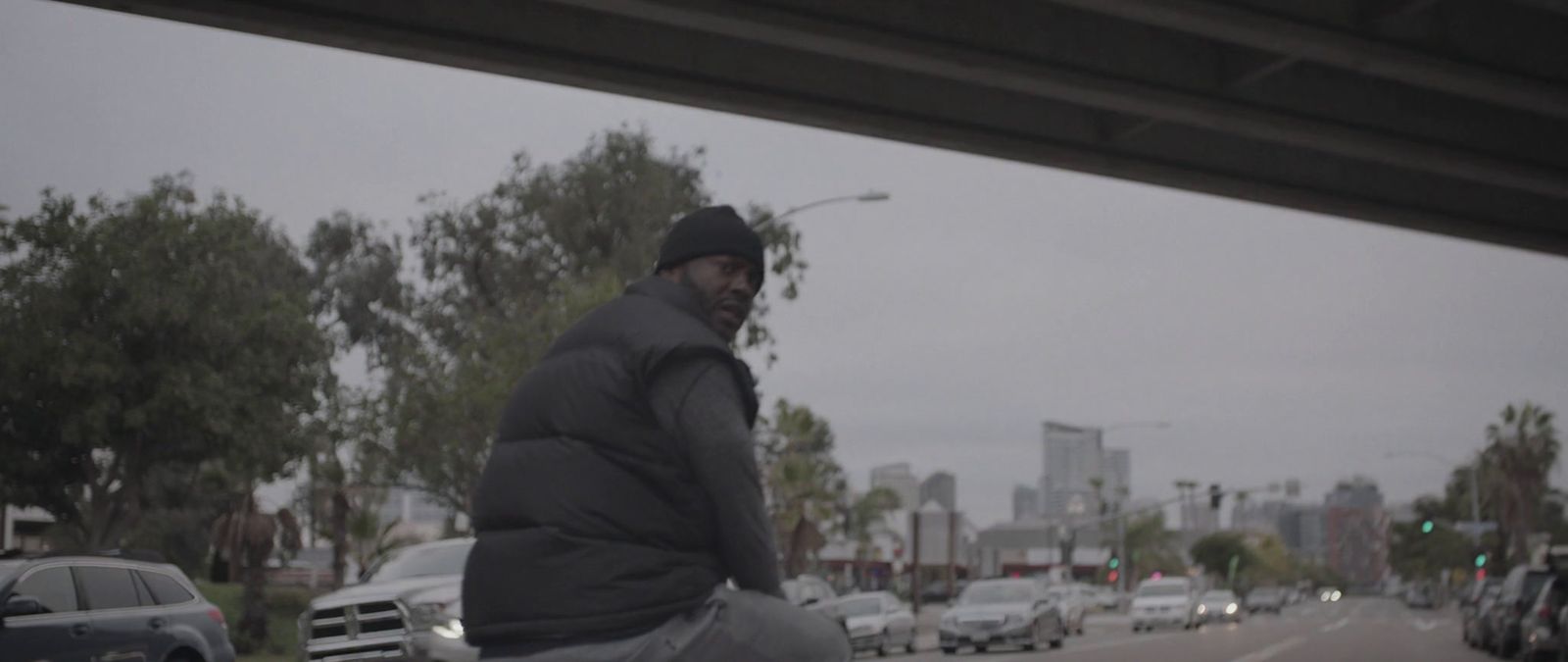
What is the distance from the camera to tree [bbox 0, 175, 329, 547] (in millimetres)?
35594

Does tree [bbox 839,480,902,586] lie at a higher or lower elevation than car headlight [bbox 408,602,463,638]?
higher

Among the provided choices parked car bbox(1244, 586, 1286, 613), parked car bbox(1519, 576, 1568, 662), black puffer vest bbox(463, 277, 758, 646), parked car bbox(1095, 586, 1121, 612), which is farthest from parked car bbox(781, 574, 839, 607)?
parked car bbox(1244, 586, 1286, 613)

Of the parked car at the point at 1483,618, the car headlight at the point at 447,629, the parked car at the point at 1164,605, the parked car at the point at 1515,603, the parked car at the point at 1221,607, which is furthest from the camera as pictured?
the parked car at the point at 1221,607

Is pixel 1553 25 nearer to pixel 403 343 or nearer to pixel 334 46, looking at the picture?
pixel 334 46

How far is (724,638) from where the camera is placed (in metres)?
2.87

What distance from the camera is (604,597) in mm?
2902

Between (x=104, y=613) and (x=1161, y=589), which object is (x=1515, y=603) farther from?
(x=104, y=613)

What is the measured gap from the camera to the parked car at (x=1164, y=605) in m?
50.1

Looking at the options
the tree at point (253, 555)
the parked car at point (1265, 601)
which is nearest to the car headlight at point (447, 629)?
the tree at point (253, 555)

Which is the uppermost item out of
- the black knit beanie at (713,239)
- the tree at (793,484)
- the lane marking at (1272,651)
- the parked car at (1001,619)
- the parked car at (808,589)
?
the tree at (793,484)

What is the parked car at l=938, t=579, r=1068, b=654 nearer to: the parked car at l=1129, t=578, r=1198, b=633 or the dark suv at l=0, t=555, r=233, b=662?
the parked car at l=1129, t=578, r=1198, b=633

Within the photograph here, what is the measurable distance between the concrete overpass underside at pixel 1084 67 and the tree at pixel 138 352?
902 inches

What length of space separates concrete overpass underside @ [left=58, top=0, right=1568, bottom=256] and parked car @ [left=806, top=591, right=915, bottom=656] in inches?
650

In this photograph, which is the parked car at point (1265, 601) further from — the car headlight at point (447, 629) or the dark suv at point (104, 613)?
the dark suv at point (104, 613)
